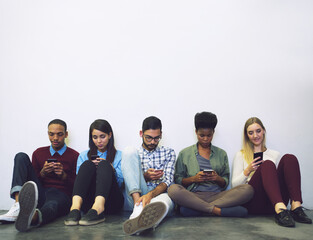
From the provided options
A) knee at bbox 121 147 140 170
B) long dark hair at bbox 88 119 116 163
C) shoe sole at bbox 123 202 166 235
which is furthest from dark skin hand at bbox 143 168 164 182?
shoe sole at bbox 123 202 166 235

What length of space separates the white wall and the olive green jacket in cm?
23

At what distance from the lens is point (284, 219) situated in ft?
6.28

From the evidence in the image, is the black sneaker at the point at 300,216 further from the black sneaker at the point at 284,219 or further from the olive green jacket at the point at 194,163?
the olive green jacket at the point at 194,163

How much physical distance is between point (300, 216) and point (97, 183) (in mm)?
1394

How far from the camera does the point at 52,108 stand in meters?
2.96

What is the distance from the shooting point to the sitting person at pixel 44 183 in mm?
1730

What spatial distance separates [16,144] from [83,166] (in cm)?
120

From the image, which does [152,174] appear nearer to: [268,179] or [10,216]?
[268,179]

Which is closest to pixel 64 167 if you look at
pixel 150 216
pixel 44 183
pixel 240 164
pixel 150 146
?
pixel 44 183

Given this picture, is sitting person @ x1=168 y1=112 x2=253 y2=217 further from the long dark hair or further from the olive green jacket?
the long dark hair

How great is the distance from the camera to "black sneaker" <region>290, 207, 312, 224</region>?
2.01 meters

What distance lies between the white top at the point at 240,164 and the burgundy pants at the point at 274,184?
0.60ft

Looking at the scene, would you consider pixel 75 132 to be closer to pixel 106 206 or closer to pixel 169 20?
pixel 106 206

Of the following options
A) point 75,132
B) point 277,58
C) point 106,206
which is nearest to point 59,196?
point 106,206
